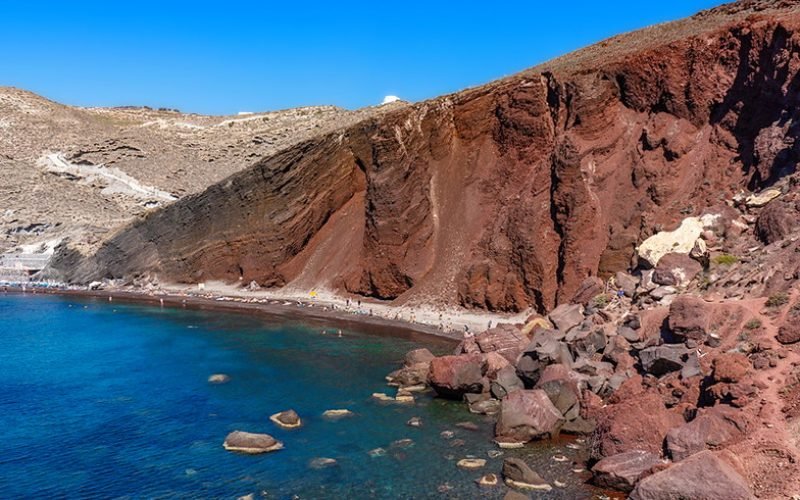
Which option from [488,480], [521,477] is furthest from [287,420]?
[521,477]

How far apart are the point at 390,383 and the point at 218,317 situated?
102 feet

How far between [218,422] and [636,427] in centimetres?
1833

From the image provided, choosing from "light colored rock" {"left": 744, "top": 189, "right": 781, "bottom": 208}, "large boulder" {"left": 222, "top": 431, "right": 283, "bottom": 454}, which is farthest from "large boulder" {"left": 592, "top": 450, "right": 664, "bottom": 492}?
"light colored rock" {"left": 744, "top": 189, "right": 781, "bottom": 208}

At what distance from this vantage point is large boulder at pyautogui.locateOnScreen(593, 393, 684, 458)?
76.4ft

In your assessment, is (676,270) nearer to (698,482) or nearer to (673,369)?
(673,369)

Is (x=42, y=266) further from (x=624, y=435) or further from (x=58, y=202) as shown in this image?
(x=624, y=435)

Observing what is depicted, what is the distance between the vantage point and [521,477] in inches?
888

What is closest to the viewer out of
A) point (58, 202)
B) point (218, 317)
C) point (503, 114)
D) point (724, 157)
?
point (724, 157)

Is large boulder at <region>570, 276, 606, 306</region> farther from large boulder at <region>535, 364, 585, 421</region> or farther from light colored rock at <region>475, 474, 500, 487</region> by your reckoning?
light colored rock at <region>475, 474, 500, 487</region>

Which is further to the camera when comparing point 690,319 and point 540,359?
point 540,359

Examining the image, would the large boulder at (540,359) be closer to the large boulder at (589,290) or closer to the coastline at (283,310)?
the large boulder at (589,290)

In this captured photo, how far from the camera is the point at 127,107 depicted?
154375 mm

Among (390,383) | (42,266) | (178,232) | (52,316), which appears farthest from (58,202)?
(390,383)

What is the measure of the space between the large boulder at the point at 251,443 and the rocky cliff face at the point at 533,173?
28.0 m
